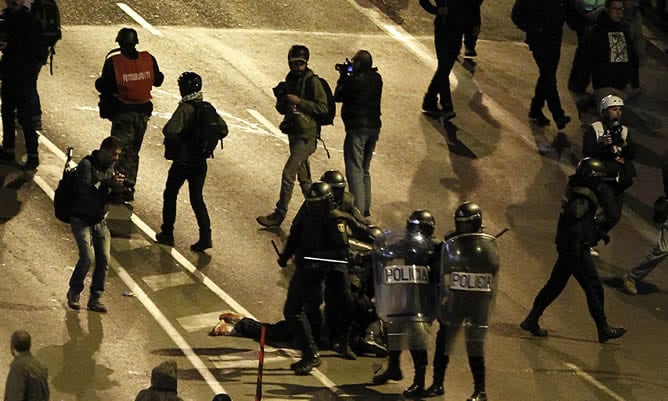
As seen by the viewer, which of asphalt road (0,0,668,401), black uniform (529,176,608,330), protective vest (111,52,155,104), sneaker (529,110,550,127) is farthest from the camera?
sneaker (529,110,550,127)

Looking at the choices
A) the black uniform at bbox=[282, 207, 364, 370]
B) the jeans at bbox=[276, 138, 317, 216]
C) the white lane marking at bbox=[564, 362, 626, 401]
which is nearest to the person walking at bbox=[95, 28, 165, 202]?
the jeans at bbox=[276, 138, 317, 216]

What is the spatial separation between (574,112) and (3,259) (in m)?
9.74

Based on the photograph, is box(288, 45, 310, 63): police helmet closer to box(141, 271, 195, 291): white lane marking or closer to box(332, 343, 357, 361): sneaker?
box(141, 271, 195, 291): white lane marking

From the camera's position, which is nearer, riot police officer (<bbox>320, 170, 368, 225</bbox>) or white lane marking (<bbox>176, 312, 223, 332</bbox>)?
riot police officer (<bbox>320, 170, 368, 225</bbox>)

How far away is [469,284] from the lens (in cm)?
1341

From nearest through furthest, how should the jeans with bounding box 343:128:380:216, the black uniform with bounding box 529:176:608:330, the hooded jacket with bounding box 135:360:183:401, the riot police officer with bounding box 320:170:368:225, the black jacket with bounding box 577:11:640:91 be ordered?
the hooded jacket with bounding box 135:360:183:401
the riot police officer with bounding box 320:170:368:225
the black uniform with bounding box 529:176:608:330
the jeans with bounding box 343:128:380:216
the black jacket with bounding box 577:11:640:91

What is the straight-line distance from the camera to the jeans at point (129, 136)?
17.0 metres

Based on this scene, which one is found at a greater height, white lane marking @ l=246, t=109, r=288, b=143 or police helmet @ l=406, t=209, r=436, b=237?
police helmet @ l=406, t=209, r=436, b=237

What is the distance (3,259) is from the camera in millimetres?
15750

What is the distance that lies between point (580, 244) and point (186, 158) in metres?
4.40

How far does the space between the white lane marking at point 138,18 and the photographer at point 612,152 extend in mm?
7361

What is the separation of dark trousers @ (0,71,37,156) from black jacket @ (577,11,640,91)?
7.48 metres

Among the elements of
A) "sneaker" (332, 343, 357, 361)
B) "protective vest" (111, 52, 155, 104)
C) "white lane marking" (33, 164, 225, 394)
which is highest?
"protective vest" (111, 52, 155, 104)

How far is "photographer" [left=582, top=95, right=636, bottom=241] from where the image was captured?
56.2 feet
